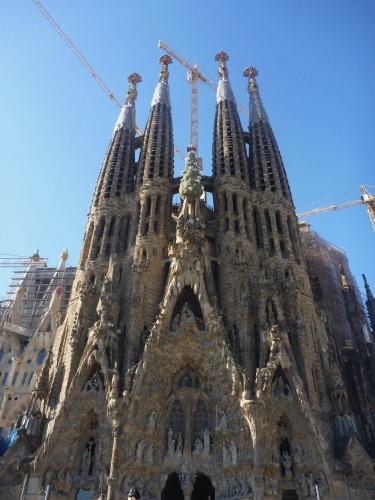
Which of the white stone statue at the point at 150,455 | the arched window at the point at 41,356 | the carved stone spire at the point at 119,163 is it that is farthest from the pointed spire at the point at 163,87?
the white stone statue at the point at 150,455

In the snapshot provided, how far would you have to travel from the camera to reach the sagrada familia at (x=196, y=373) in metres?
19.6

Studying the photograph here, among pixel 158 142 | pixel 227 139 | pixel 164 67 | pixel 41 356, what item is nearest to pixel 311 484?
pixel 41 356

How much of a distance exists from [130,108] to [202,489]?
31.2 metres

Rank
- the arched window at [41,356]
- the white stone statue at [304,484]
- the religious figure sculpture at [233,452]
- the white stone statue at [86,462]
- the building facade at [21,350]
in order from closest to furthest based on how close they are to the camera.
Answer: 1. the white stone statue at [304,484]
2. the religious figure sculpture at [233,452]
3. the white stone statue at [86,462]
4. the building facade at [21,350]
5. the arched window at [41,356]

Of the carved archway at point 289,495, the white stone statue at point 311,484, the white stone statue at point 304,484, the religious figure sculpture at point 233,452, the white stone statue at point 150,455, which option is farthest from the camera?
the white stone statue at point 150,455

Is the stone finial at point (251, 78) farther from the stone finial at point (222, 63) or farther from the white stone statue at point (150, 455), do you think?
the white stone statue at point (150, 455)

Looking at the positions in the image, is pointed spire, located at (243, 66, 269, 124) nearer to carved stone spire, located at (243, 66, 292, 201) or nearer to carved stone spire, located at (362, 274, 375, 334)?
carved stone spire, located at (243, 66, 292, 201)

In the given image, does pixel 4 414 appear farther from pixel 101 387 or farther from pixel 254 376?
pixel 254 376

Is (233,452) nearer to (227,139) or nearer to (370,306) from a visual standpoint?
(370,306)

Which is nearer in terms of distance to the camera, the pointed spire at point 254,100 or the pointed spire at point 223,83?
the pointed spire at point 254,100

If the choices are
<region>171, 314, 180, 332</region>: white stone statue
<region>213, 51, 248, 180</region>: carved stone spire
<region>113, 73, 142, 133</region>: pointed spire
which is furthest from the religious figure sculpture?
<region>113, 73, 142, 133</region>: pointed spire

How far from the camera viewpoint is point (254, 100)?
4053 centimetres

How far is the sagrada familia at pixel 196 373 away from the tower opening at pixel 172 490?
72mm

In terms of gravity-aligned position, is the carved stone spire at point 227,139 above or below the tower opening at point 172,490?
above
